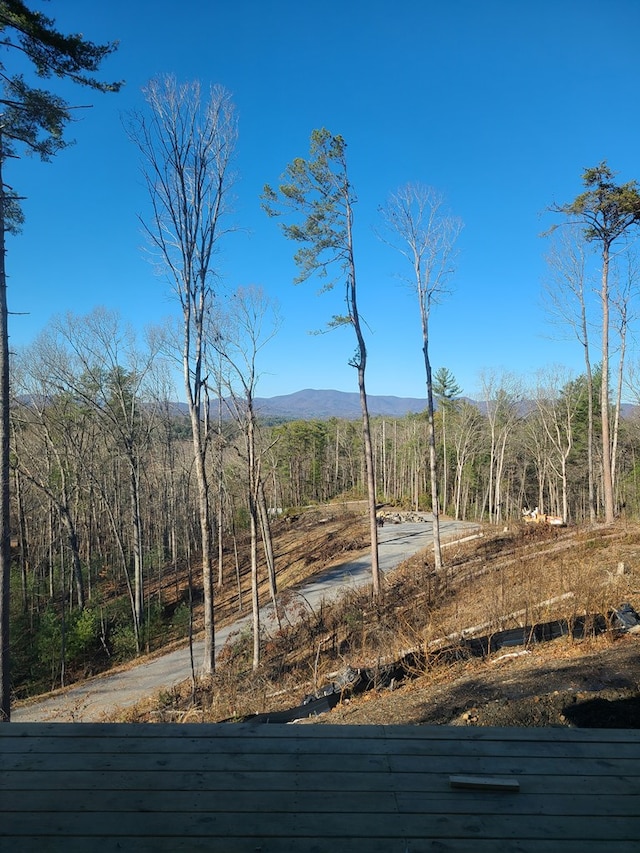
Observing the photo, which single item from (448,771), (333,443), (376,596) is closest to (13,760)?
(448,771)

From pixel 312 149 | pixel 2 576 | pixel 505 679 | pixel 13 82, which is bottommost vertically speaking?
pixel 505 679

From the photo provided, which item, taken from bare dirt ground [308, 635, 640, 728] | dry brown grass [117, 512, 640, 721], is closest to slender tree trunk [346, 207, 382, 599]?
dry brown grass [117, 512, 640, 721]

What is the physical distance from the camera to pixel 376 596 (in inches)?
454

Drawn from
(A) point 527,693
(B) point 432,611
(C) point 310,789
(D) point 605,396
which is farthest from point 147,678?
(D) point 605,396

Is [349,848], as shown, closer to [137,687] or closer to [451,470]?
[137,687]

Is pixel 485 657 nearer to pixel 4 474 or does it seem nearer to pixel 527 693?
pixel 527 693

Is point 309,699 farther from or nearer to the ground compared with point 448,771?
nearer to the ground

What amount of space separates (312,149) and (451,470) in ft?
114

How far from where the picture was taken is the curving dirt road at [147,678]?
1124cm

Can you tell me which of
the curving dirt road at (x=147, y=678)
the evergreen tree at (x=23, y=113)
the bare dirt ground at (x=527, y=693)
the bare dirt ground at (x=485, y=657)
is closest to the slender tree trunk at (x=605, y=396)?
the bare dirt ground at (x=485, y=657)

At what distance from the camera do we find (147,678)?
12844 millimetres

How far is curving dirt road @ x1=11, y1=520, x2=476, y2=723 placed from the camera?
11.2 meters

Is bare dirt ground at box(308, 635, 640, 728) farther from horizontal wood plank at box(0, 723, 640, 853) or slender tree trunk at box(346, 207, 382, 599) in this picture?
slender tree trunk at box(346, 207, 382, 599)

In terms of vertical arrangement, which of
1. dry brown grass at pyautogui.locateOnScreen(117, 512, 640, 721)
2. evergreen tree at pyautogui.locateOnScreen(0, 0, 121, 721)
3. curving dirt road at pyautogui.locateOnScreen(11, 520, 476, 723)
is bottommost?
curving dirt road at pyautogui.locateOnScreen(11, 520, 476, 723)
